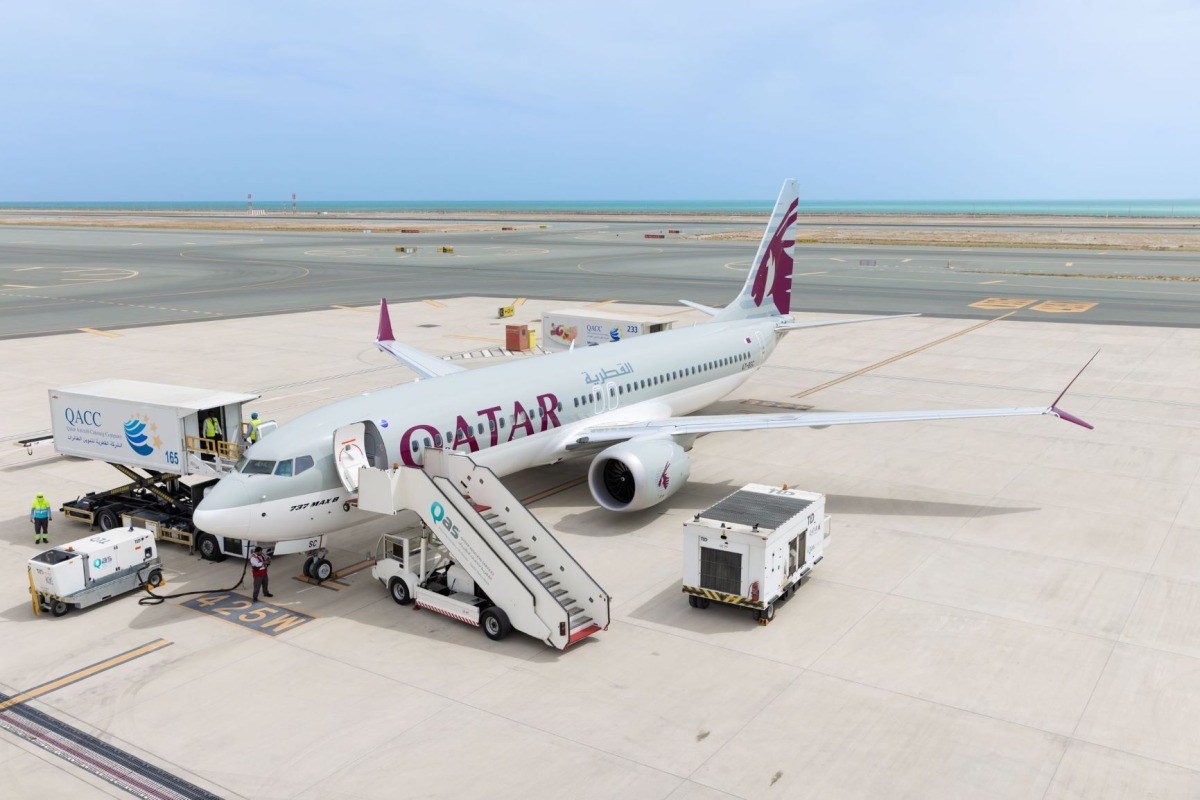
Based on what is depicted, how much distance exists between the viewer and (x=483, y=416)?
24094mm

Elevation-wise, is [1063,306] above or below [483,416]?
below

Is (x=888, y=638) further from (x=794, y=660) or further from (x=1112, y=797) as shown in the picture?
(x=1112, y=797)

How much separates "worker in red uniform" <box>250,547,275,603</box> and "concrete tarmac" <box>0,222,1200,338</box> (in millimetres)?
46397

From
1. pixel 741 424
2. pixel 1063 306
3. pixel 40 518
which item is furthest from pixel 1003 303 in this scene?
pixel 40 518

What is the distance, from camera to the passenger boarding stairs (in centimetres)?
1842

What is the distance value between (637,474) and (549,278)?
70.4 meters

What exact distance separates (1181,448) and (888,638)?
810 inches

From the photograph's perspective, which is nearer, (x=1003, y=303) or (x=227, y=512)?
(x=227, y=512)

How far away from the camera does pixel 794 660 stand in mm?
17797

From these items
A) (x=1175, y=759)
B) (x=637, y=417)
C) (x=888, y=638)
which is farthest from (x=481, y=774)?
(x=637, y=417)

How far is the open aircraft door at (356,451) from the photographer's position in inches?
→ 826

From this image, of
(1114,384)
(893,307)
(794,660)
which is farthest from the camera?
(893,307)

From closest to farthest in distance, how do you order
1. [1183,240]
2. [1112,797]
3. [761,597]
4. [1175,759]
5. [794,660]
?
[1112,797], [1175,759], [794,660], [761,597], [1183,240]

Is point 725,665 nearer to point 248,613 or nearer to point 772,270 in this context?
point 248,613
